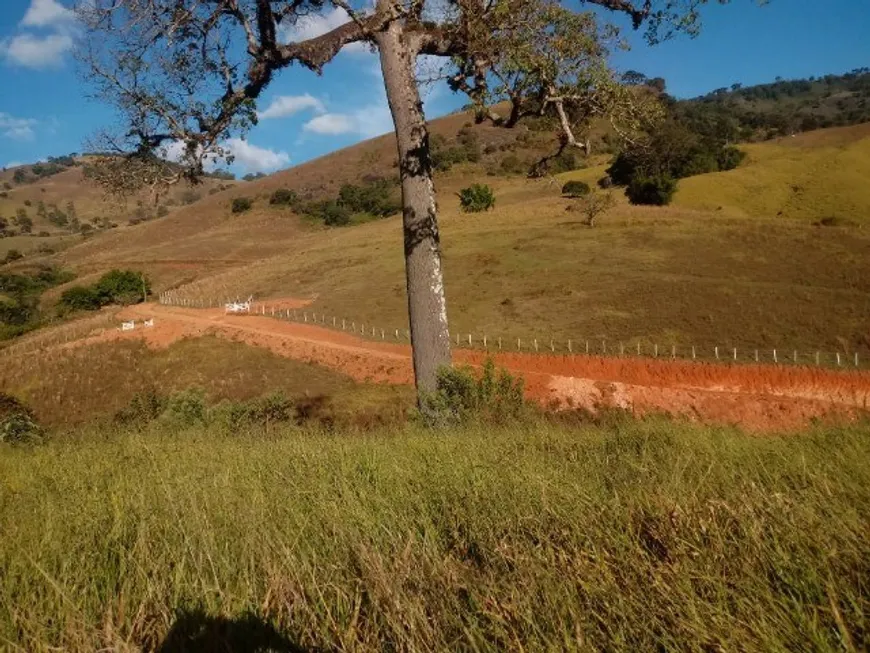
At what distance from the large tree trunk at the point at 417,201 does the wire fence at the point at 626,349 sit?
54.6ft

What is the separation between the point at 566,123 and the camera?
792 centimetres

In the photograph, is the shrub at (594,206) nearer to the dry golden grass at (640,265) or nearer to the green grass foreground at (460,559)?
the dry golden grass at (640,265)

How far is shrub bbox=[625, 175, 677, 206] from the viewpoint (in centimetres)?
6347

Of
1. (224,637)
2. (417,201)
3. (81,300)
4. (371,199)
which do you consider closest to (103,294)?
(81,300)

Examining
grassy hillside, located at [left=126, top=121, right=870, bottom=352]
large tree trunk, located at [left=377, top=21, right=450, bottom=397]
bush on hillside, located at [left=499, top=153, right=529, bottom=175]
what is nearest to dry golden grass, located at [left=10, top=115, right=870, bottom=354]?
grassy hillside, located at [left=126, top=121, right=870, bottom=352]

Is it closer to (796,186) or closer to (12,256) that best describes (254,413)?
(796,186)

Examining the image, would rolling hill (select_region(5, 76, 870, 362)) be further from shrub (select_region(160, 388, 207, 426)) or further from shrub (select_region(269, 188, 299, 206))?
shrub (select_region(269, 188, 299, 206))

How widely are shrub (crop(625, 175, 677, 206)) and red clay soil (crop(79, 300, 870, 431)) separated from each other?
1684 inches

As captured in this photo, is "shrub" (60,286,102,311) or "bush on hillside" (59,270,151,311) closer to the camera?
"bush on hillside" (59,270,151,311)

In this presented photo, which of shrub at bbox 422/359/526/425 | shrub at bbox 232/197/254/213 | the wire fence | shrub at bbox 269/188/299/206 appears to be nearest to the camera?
shrub at bbox 422/359/526/425

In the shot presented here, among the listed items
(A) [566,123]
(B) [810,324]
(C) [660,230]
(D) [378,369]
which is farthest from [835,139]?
(A) [566,123]

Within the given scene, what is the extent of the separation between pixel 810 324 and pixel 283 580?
29.3 meters

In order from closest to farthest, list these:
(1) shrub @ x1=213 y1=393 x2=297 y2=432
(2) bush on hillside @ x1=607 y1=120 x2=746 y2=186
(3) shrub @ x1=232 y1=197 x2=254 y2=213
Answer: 1. (1) shrub @ x1=213 y1=393 x2=297 y2=432
2. (2) bush on hillside @ x1=607 y1=120 x2=746 y2=186
3. (3) shrub @ x1=232 y1=197 x2=254 y2=213

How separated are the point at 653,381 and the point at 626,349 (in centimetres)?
436
